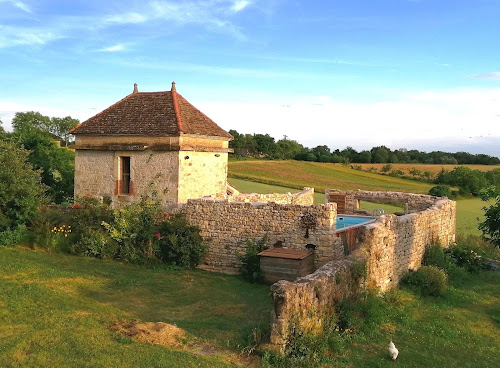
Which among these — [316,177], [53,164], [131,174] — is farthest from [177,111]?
[316,177]

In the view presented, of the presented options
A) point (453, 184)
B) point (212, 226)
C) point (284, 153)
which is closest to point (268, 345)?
point (212, 226)

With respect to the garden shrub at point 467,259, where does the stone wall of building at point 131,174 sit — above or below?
above

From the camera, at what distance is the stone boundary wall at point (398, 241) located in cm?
1124

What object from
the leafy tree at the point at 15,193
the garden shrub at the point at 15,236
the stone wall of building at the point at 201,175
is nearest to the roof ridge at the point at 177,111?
the stone wall of building at the point at 201,175

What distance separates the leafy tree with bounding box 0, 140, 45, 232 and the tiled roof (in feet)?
8.29

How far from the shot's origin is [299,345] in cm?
804

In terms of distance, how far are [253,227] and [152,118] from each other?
21.0 ft

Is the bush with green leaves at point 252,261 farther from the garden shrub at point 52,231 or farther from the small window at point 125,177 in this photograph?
the garden shrub at point 52,231

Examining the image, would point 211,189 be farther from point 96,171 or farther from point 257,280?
point 257,280

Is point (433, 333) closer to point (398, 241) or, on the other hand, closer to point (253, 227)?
point (398, 241)

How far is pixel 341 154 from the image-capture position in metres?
83.3

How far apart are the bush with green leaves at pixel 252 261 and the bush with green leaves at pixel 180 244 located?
60.0 inches

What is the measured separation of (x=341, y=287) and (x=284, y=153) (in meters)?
80.2

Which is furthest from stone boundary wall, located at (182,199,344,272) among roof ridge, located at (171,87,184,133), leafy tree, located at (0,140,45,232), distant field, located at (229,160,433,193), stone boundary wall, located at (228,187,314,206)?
distant field, located at (229,160,433,193)
